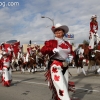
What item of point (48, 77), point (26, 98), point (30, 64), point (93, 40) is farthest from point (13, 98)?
point (30, 64)

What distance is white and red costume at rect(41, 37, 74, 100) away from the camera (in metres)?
5.36

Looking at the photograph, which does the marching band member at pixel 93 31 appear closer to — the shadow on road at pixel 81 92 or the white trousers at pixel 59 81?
the shadow on road at pixel 81 92

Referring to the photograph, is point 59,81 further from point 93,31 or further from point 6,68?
point 93,31

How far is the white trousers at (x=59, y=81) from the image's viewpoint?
531 cm

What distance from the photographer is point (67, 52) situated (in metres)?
5.74

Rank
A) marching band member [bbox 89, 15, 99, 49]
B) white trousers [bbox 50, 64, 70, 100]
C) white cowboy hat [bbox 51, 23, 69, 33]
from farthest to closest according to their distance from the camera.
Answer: marching band member [bbox 89, 15, 99, 49] < white cowboy hat [bbox 51, 23, 69, 33] < white trousers [bbox 50, 64, 70, 100]

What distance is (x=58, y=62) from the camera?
18.3ft

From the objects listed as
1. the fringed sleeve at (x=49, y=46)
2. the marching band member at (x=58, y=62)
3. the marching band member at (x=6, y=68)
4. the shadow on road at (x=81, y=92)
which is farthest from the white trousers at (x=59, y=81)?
the marching band member at (x=6, y=68)

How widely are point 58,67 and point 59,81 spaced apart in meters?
0.33

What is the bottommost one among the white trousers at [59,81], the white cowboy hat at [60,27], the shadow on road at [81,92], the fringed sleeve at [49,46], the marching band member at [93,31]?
the shadow on road at [81,92]

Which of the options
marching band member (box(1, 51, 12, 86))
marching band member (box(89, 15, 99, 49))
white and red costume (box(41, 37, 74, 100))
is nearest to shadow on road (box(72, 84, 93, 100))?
white and red costume (box(41, 37, 74, 100))

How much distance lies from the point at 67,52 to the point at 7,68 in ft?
23.0

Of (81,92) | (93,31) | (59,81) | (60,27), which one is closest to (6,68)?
(81,92)

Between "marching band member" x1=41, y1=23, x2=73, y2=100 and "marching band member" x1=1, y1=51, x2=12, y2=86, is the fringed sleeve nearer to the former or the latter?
"marching band member" x1=41, y1=23, x2=73, y2=100
